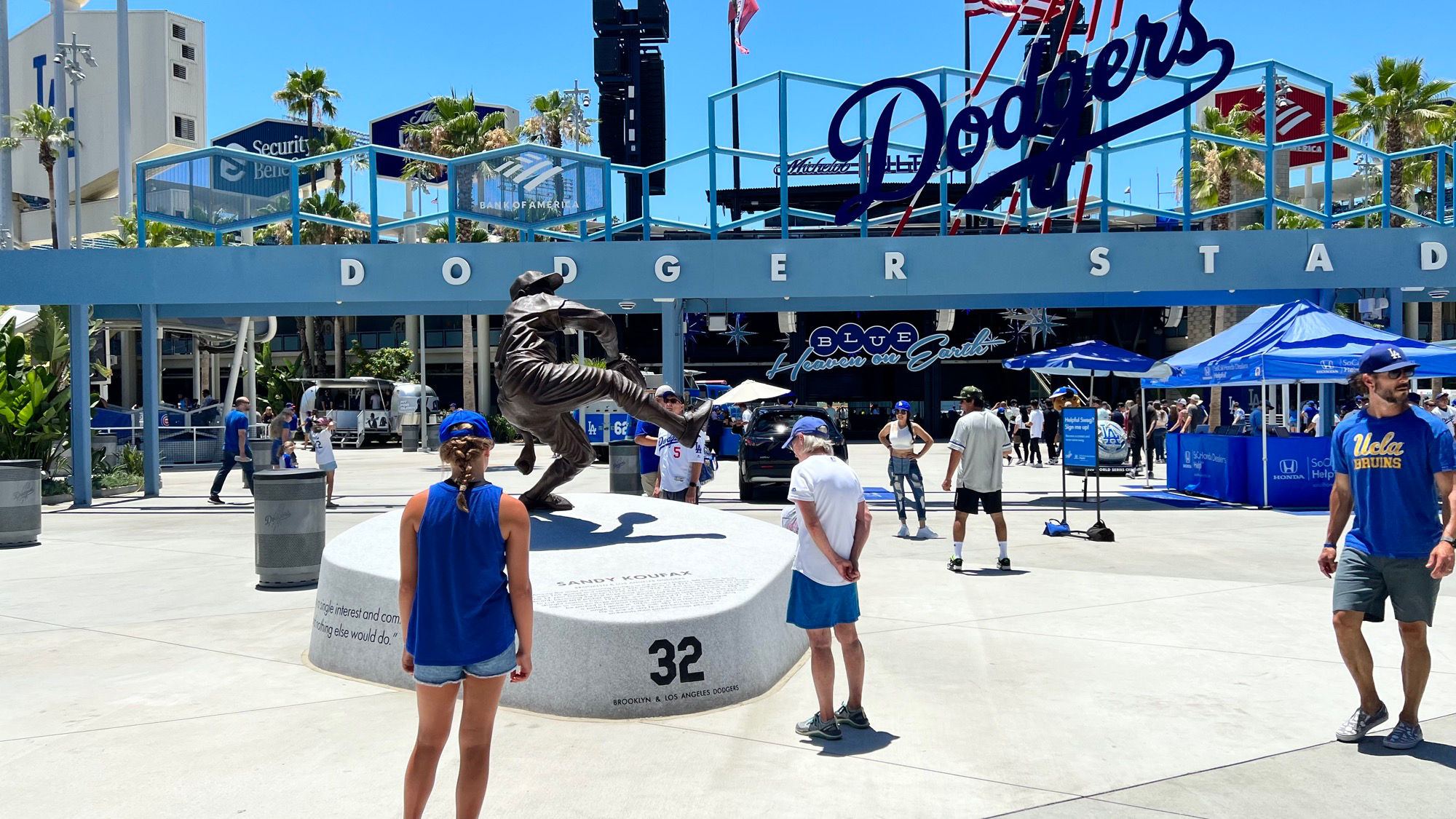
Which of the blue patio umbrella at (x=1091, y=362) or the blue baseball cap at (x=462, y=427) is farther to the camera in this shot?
the blue patio umbrella at (x=1091, y=362)

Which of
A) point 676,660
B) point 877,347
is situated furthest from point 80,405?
point 877,347

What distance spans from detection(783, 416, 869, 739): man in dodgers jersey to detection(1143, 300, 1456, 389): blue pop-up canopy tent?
38.5 ft

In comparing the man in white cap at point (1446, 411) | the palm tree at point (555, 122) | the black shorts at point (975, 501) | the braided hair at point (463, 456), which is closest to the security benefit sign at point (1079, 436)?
the black shorts at point (975, 501)

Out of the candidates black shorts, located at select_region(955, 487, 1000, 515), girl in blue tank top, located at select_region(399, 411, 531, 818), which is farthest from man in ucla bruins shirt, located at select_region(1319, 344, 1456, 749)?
black shorts, located at select_region(955, 487, 1000, 515)

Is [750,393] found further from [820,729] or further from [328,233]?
[328,233]

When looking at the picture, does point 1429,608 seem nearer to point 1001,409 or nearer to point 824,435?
point 824,435

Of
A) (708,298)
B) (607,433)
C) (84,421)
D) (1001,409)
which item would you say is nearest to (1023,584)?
(708,298)

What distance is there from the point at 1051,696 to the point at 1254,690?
1195 millimetres

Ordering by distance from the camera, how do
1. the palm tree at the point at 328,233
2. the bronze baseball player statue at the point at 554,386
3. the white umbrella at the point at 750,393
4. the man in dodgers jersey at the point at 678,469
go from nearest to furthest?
the bronze baseball player statue at the point at 554,386
the man in dodgers jersey at the point at 678,469
the white umbrella at the point at 750,393
the palm tree at the point at 328,233

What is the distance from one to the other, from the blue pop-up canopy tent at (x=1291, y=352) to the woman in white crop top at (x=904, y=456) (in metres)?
5.54

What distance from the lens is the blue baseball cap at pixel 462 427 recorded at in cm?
386

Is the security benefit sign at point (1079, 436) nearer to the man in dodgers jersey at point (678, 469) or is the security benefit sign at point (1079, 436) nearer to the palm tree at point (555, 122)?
the man in dodgers jersey at point (678, 469)

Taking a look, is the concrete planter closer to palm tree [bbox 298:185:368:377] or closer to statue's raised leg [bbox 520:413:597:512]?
statue's raised leg [bbox 520:413:597:512]

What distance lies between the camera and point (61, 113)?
40.2 metres
